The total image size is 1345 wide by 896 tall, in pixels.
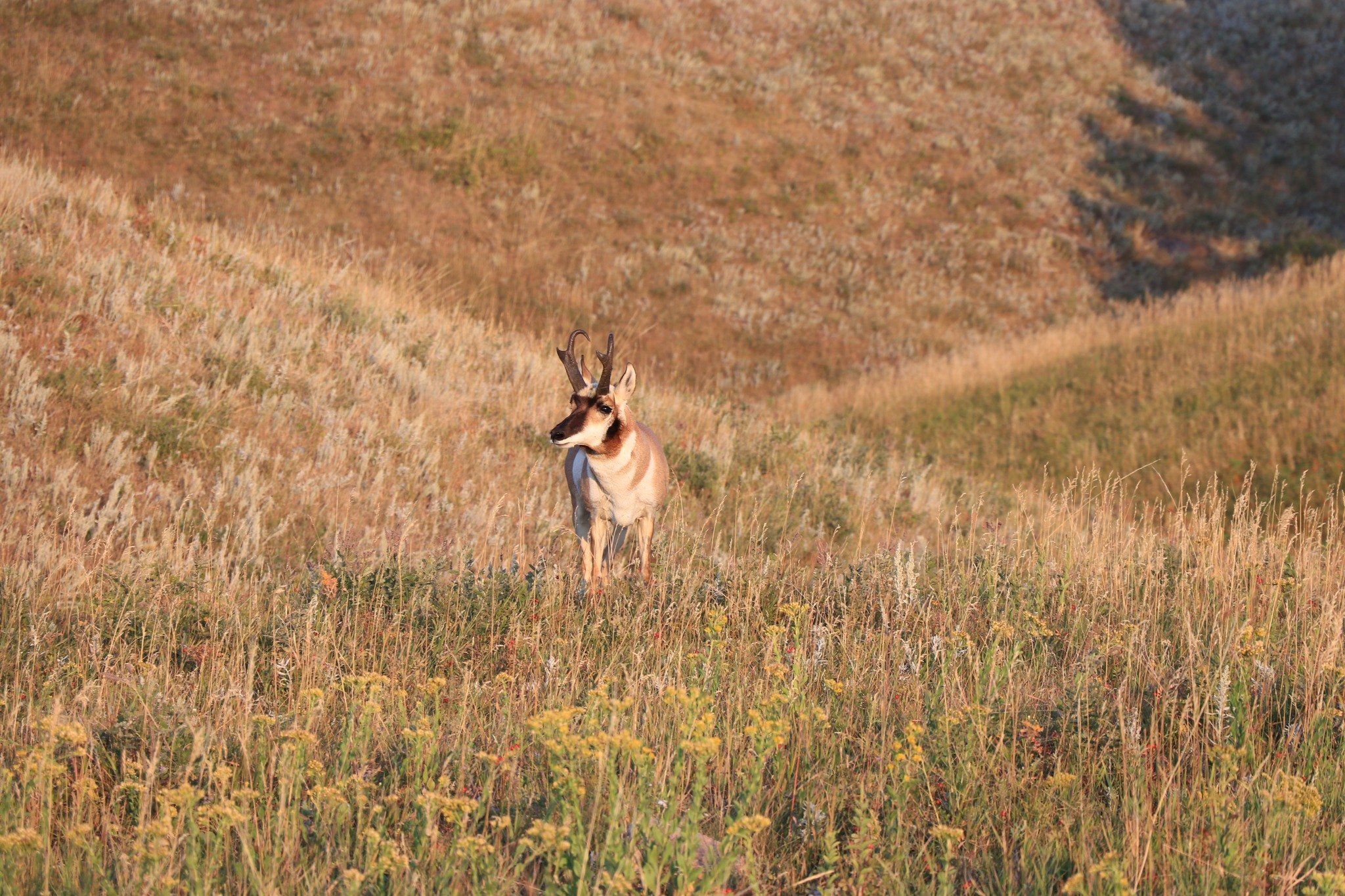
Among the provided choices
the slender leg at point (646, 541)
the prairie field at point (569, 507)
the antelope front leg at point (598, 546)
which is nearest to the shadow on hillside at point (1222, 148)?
the prairie field at point (569, 507)

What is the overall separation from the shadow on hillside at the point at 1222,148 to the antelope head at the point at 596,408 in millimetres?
25011

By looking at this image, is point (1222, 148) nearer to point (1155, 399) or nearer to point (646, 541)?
point (1155, 399)

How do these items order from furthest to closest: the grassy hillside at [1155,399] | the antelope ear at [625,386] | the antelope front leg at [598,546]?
1. the grassy hillside at [1155,399]
2. the antelope front leg at [598,546]
3. the antelope ear at [625,386]

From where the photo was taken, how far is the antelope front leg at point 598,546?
19.1 feet

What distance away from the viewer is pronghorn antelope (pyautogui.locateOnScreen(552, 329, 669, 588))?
16.3 ft

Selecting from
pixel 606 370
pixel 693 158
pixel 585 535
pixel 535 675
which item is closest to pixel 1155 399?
pixel 585 535

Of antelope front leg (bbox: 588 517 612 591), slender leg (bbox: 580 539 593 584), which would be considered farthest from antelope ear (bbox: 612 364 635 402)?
slender leg (bbox: 580 539 593 584)

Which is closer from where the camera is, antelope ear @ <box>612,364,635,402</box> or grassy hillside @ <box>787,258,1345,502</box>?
antelope ear @ <box>612,364,635,402</box>

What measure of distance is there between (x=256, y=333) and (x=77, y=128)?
15.5 m

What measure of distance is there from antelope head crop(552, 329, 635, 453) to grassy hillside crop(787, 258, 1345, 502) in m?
8.45

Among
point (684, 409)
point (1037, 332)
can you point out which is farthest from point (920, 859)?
point (1037, 332)

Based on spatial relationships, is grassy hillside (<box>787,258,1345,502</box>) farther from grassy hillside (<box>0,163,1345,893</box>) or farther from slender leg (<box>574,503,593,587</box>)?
slender leg (<box>574,503,593,587</box>)

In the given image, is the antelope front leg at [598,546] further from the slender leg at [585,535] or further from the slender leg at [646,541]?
the slender leg at [646,541]

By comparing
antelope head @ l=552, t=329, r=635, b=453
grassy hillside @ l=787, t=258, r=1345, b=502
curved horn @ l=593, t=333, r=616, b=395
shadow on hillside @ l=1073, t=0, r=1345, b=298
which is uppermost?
shadow on hillside @ l=1073, t=0, r=1345, b=298
